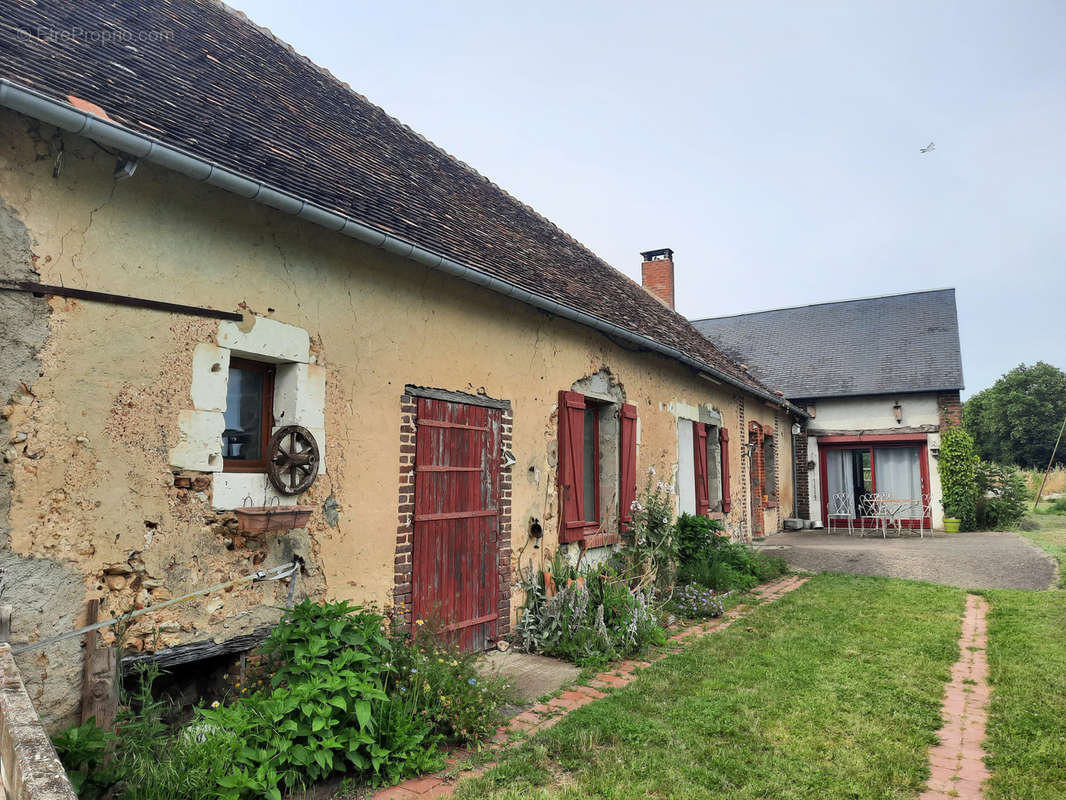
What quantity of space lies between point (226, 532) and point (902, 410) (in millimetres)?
15857

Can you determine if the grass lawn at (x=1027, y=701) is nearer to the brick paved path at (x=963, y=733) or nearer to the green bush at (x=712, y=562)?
the brick paved path at (x=963, y=733)

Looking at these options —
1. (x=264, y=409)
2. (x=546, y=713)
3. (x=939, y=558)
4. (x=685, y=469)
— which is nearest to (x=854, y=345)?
(x=939, y=558)

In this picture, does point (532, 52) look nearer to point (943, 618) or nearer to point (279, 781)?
point (943, 618)

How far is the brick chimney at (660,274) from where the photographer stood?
14.3m

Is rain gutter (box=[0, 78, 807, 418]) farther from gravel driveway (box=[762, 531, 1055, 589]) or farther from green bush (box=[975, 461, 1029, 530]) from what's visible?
green bush (box=[975, 461, 1029, 530])

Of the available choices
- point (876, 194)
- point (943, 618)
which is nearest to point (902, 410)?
point (876, 194)

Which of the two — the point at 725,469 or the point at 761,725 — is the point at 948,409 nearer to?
the point at 725,469

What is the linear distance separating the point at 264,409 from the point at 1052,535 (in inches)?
566

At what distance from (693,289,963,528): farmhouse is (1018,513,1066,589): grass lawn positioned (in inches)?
78.7

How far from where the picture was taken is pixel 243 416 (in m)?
3.82

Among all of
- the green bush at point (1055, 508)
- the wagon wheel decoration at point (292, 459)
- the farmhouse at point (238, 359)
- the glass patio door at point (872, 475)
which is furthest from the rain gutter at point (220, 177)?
the green bush at point (1055, 508)

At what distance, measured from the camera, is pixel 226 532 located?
3465 mm

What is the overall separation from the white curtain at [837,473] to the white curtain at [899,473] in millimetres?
640

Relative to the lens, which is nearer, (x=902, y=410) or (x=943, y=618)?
(x=943, y=618)
